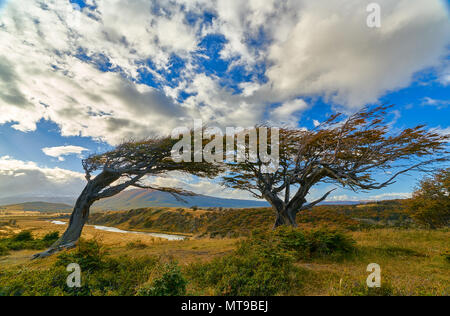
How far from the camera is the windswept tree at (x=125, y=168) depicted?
452 inches

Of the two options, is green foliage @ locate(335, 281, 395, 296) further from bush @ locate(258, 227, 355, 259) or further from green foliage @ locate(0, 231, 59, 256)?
green foliage @ locate(0, 231, 59, 256)

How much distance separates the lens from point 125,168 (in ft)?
41.2

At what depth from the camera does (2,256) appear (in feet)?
31.8

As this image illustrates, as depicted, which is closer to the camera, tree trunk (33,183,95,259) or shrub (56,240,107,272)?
shrub (56,240,107,272)

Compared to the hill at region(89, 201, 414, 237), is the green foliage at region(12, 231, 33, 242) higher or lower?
higher

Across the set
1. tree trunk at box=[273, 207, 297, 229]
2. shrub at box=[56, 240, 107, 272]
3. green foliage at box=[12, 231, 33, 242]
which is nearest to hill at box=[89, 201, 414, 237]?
tree trunk at box=[273, 207, 297, 229]

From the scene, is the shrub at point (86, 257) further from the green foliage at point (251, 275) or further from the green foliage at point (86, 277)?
the green foliage at point (251, 275)

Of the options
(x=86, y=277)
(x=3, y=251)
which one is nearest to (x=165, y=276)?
(x=86, y=277)

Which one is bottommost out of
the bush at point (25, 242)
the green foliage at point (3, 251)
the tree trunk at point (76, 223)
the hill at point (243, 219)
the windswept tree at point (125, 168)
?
the hill at point (243, 219)

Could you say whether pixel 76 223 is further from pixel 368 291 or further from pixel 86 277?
pixel 368 291

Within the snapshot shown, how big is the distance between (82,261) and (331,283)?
23.5ft

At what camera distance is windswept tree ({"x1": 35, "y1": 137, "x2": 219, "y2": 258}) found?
11.5 meters

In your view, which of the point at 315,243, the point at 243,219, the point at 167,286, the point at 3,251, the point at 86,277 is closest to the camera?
the point at 167,286

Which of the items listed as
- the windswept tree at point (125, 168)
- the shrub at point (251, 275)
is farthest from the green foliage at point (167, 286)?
the windswept tree at point (125, 168)
